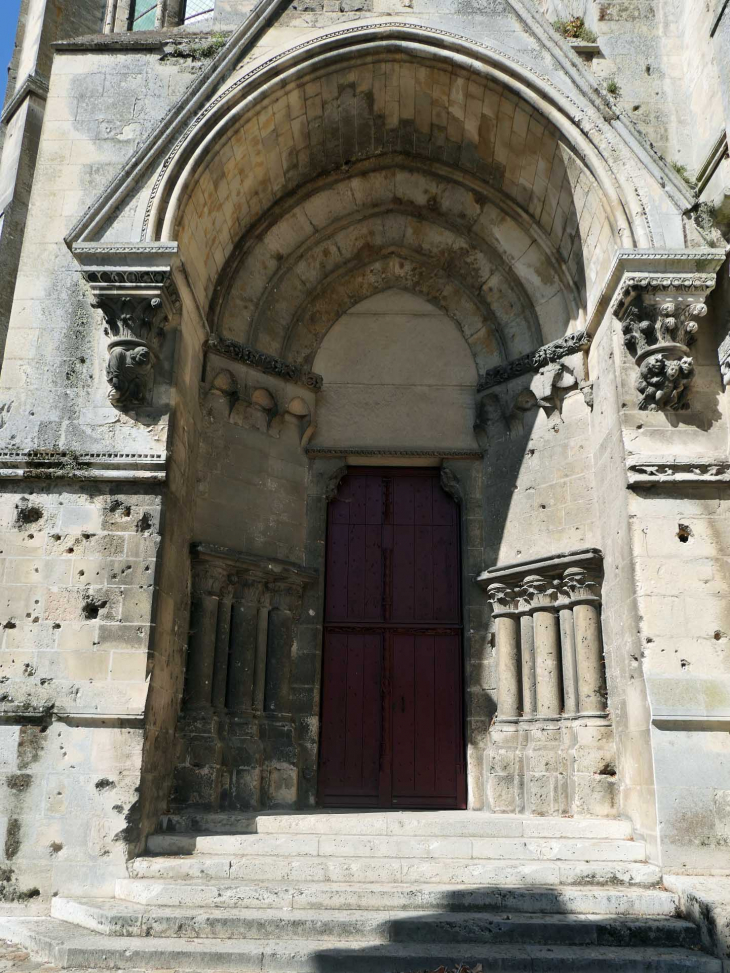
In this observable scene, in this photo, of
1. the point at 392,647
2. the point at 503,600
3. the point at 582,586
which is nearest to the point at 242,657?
the point at 392,647

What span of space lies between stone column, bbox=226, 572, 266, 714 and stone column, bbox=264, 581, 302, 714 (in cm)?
16

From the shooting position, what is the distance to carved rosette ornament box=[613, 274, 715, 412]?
5793 millimetres

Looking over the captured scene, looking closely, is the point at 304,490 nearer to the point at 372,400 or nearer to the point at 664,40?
the point at 372,400

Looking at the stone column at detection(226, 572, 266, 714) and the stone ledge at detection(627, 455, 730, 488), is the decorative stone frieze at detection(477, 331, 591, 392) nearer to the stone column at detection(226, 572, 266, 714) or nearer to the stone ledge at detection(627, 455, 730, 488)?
the stone ledge at detection(627, 455, 730, 488)

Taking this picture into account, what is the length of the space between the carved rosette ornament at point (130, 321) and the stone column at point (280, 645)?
76.3 inches

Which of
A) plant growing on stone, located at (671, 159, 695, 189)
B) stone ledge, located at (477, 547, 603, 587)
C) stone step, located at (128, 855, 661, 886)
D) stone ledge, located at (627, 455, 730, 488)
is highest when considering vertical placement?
plant growing on stone, located at (671, 159, 695, 189)

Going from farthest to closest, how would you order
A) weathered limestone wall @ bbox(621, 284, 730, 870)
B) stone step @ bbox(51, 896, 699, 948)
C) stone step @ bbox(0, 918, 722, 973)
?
1. weathered limestone wall @ bbox(621, 284, 730, 870)
2. stone step @ bbox(51, 896, 699, 948)
3. stone step @ bbox(0, 918, 722, 973)

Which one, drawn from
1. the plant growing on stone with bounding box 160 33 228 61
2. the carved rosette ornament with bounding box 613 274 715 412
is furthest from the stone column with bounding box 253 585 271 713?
the plant growing on stone with bounding box 160 33 228 61

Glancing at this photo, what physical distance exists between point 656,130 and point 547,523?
10.2 ft

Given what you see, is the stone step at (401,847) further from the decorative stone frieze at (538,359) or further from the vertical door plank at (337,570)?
the decorative stone frieze at (538,359)

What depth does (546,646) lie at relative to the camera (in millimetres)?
6539

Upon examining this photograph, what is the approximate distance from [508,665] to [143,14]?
285 inches

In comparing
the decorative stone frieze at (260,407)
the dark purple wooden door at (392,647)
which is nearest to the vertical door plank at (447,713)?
the dark purple wooden door at (392,647)

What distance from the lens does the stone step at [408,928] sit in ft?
14.7
